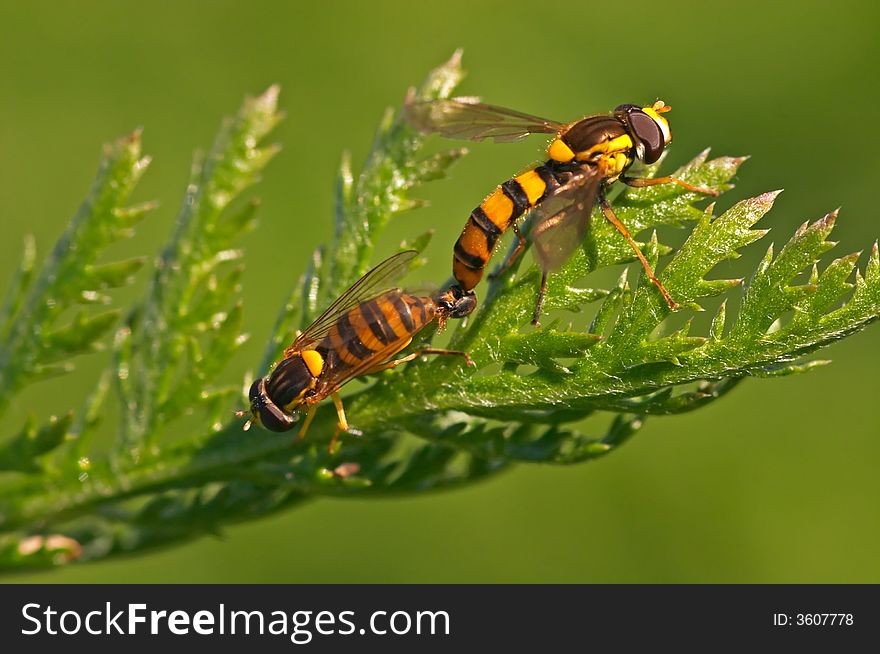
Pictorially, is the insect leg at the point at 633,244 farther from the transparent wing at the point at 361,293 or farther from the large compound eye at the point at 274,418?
the large compound eye at the point at 274,418

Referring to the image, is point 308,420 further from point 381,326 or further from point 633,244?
point 633,244

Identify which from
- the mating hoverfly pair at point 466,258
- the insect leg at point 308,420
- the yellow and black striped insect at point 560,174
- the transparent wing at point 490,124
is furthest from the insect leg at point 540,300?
the transparent wing at point 490,124

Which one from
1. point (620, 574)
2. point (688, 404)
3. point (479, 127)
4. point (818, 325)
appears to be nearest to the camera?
point (818, 325)

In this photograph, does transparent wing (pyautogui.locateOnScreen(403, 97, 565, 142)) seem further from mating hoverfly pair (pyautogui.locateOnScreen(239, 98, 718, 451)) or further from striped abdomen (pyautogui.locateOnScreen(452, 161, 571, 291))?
striped abdomen (pyautogui.locateOnScreen(452, 161, 571, 291))

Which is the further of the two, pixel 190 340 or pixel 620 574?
pixel 620 574

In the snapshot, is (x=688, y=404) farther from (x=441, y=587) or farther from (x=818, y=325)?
(x=441, y=587)

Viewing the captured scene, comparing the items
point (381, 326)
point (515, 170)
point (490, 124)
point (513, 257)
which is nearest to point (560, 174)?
point (490, 124)

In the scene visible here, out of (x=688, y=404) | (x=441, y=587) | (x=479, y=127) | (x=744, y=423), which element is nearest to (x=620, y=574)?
(x=744, y=423)

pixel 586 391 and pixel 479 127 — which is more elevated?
pixel 479 127
